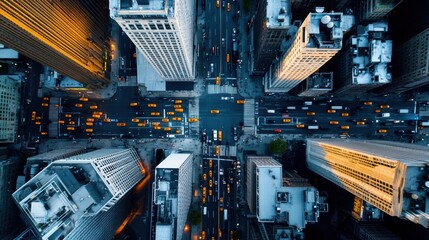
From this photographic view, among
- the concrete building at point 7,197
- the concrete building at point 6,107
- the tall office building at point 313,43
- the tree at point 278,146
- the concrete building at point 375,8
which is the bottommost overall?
the concrete building at point 7,197

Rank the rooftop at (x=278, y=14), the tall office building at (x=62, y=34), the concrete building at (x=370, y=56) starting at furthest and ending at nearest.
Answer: the concrete building at (x=370, y=56)
the rooftop at (x=278, y=14)
the tall office building at (x=62, y=34)

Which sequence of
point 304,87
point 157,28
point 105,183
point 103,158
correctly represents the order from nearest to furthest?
1. point 157,28
2. point 105,183
3. point 103,158
4. point 304,87

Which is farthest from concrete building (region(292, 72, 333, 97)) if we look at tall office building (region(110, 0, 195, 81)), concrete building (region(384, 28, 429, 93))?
tall office building (region(110, 0, 195, 81))

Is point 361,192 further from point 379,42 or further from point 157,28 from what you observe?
point 157,28

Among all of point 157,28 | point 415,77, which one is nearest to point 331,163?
point 415,77

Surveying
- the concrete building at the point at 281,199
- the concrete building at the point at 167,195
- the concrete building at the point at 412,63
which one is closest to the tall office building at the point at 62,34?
the concrete building at the point at 167,195

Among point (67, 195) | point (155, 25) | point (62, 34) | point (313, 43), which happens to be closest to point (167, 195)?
point (67, 195)

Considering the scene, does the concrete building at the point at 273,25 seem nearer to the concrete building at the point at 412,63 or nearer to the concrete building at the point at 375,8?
the concrete building at the point at 375,8
